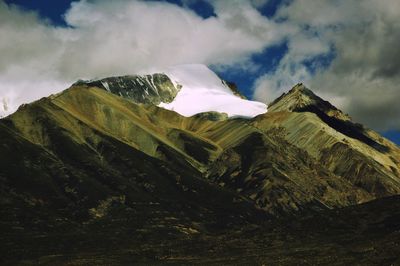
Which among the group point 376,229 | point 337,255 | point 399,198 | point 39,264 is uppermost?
point 399,198

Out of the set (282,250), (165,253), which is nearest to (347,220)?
(282,250)

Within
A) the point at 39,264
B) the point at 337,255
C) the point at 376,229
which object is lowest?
the point at 39,264

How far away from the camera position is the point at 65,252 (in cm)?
15862

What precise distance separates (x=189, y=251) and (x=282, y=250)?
66.1 feet

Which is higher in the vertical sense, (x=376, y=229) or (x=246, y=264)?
(x=376, y=229)

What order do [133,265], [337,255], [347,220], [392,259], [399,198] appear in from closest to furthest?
[392,259] < [337,255] < [133,265] < [347,220] < [399,198]

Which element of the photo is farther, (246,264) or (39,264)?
(39,264)

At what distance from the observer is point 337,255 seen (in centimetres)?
9394

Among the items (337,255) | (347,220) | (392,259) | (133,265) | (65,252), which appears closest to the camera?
(392,259)

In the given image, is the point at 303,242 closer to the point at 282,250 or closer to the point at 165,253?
the point at 282,250

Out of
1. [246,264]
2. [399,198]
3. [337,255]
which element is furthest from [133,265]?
[399,198]

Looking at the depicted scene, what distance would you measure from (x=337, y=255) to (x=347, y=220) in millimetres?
38338

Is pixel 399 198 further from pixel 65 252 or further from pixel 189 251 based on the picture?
pixel 65 252

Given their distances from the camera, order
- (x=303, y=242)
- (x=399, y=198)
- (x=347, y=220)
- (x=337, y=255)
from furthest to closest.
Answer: (x=399, y=198), (x=347, y=220), (x=303, y=242), (x=337, y=255)
